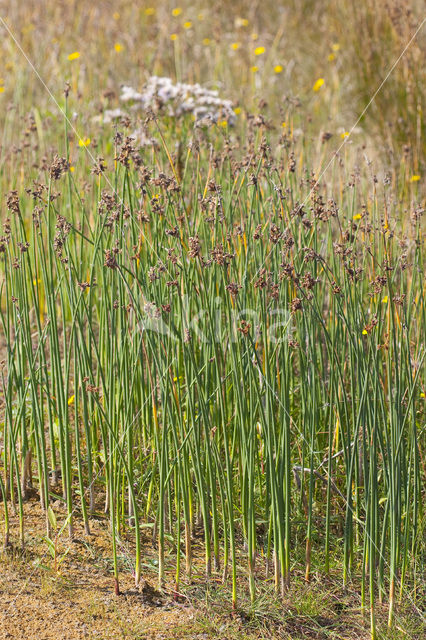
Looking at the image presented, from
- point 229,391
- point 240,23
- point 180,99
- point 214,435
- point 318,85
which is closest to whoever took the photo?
point 214,435

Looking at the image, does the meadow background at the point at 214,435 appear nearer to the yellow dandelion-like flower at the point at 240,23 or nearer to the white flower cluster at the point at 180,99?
the white flower cluster at the point at 180,99

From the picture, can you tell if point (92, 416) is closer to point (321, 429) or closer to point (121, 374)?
point (121, 374)

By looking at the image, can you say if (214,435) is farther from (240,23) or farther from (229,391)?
(240,23)

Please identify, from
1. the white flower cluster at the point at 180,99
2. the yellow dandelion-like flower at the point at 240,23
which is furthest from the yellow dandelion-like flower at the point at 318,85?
the white flower cluster at the point at 180,99

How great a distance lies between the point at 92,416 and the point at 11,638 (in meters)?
0.53

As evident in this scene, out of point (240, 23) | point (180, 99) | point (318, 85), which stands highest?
point (240, 23)

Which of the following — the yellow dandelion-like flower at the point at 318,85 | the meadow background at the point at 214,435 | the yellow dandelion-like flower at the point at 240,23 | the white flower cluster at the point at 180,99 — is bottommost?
the meadow background at the point at 214,435

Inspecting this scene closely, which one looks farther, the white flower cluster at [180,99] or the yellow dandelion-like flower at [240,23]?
the yellow dandelion-like flower at [240,23]

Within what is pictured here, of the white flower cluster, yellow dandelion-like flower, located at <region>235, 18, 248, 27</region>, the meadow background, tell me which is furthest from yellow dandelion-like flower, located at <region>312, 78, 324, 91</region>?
the meadow background

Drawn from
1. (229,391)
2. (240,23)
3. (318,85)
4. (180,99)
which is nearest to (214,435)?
(229,391)

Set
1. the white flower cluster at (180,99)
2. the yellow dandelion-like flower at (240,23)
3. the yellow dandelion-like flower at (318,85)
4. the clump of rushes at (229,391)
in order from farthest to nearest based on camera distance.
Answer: the yellow dandelion-like flower at (240,23) → the yellow dandelion-like flower at (318,85) → the white flower cluster at (180,99) → the clump of rushes at (229,391)

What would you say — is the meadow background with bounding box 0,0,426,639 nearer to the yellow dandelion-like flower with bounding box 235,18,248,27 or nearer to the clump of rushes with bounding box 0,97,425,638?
the clump of rushes with bounding box 0,97,425,638

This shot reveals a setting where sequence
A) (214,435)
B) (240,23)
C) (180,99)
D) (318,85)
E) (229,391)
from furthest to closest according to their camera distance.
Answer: (240,23) → (318,85) → (180,99) → (229,391) → (214,435)

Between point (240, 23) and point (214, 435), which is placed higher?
point (240, 23)
